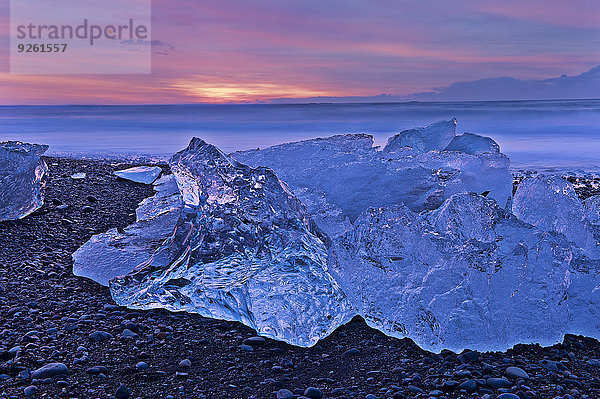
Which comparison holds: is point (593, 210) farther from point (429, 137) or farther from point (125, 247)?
point (125, 247)

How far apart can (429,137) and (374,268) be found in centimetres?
310

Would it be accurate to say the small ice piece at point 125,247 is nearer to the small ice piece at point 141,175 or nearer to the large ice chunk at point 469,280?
the large ice chunk at point 469,280

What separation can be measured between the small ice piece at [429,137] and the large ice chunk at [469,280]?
2.60 metres

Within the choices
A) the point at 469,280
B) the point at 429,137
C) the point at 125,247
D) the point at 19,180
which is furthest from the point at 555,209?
the point at 19,180

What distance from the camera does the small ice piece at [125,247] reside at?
3.46 metres

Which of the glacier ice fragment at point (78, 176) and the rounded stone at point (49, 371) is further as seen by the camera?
the glacier ice fragment at point (78, 176)

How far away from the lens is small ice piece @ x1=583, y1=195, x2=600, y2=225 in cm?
332

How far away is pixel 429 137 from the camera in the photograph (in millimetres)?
5520

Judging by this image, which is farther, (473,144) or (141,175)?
(141,175)

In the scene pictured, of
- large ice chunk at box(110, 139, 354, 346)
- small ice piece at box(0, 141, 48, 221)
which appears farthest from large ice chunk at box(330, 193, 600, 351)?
small ice piece at box(0, 141, 48, 221)

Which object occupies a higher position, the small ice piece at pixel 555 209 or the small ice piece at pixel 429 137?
the small ice piece at pixel 429 137

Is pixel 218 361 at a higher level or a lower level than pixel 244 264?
lower

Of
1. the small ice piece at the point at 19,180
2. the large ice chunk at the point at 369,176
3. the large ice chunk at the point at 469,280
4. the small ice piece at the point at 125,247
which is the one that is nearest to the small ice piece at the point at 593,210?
the large ice chunk at the point at 469,280

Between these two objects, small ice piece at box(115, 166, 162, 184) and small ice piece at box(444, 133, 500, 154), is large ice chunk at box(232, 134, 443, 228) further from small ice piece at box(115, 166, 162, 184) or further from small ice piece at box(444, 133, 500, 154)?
small ice piece at box(115, 166, 162, 184)
